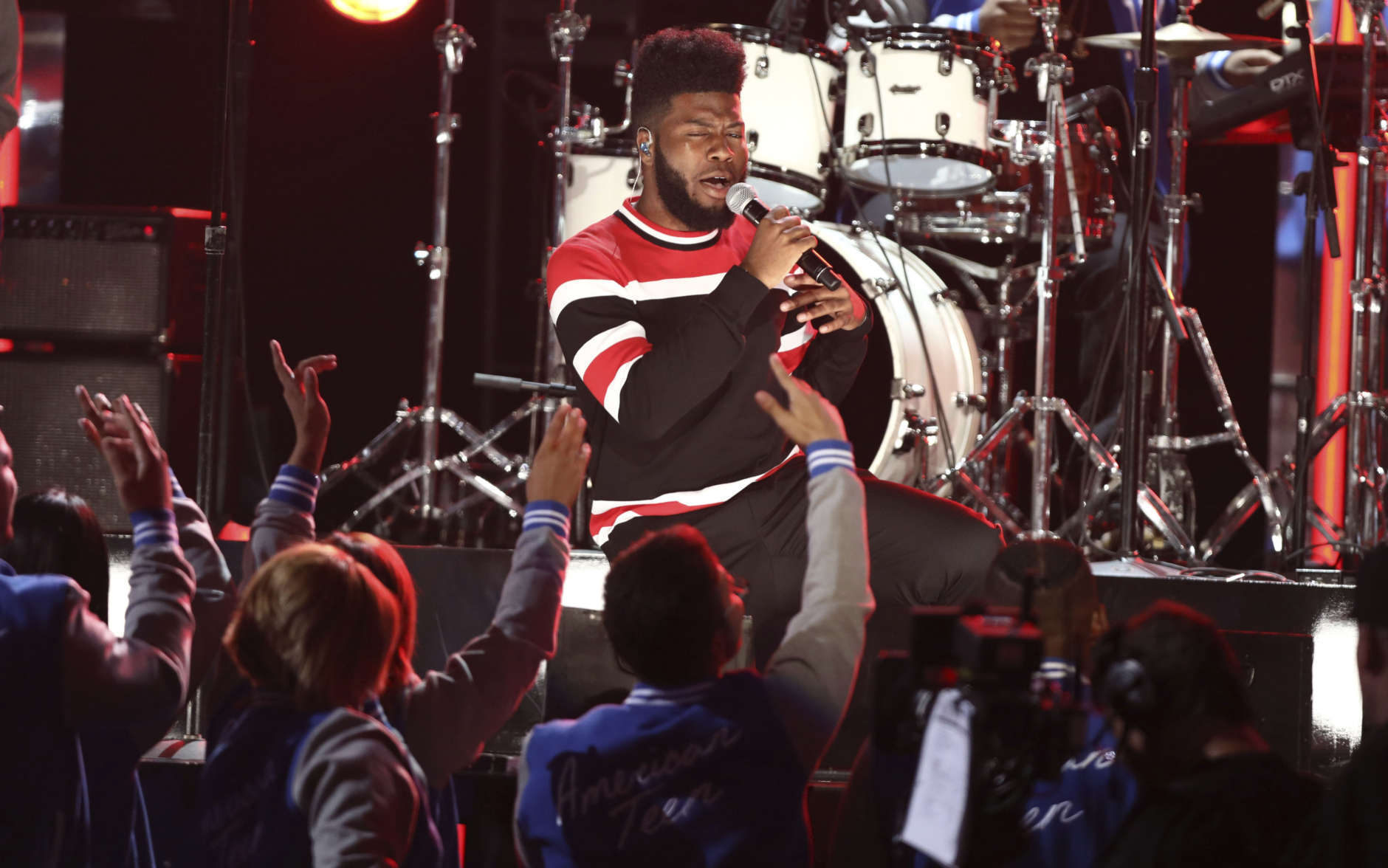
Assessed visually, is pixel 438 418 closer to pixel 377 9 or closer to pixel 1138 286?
pixel 377 9

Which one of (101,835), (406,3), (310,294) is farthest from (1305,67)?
(310,294)

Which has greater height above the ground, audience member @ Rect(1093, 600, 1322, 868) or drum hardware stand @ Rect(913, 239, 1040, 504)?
drum hardware stand @ Rect(913, 239, 1040, 504)

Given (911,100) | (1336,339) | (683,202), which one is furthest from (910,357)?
(1336,339)

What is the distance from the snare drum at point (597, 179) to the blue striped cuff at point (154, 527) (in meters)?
3.86

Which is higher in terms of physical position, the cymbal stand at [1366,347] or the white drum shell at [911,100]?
the white drum shell at [911,100]

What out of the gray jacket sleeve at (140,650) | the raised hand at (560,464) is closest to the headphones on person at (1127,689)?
the raised hand at (560,464)

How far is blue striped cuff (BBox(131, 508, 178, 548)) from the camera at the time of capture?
261cm

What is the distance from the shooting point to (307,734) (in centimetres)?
224

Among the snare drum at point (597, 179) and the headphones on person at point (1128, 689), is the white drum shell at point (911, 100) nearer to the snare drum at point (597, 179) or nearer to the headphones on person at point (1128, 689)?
the snare drum at point (597, 179)

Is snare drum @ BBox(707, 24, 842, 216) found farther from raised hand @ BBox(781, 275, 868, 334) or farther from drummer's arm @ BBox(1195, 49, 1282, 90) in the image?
raised hand @ BBox(781, 275, 868, 334)

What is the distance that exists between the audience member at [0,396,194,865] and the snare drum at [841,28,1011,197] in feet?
12.8

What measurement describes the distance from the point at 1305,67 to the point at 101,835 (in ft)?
13.7

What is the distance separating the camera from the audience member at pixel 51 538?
9.87 ft

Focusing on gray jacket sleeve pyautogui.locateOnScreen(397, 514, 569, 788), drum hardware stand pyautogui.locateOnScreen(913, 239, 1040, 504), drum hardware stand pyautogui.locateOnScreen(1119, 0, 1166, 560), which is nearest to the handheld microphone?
drum hardware stand pyautogui.locateOnScreen(913, 239, 1040, 504)
